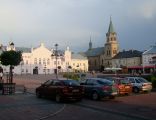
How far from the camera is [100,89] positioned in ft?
74.5

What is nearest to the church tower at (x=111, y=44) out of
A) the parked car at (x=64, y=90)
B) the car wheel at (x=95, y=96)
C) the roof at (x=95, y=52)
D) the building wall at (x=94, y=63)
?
the building wall at (x=94, y=63)

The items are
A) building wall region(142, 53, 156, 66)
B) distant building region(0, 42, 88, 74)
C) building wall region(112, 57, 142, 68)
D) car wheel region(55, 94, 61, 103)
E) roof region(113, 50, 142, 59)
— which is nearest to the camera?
car wheel region(55, 94, 61, 103)

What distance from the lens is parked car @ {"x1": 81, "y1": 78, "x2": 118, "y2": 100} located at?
2262 cm

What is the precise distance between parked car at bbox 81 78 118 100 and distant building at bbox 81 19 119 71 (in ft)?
405

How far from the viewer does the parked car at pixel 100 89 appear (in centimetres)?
2262

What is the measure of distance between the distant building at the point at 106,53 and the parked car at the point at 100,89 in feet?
405

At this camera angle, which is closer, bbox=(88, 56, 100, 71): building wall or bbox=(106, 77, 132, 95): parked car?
bbox=(106, 77, 132, 95): parked car

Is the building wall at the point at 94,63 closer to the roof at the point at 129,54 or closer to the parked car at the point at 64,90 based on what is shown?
the roof at the point at 129,54

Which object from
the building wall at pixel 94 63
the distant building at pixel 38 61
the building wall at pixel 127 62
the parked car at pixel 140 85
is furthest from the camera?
the building wall at pixel 94 63

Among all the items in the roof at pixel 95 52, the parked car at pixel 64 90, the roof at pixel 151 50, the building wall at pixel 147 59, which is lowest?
the parked car at pixel 64 90

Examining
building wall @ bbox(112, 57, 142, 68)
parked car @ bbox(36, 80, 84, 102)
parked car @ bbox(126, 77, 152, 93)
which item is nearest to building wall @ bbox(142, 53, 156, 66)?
building wall @ bbox(112, 57, 142, 68)

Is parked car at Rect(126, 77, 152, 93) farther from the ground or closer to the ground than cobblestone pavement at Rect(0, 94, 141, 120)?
farther from the ground

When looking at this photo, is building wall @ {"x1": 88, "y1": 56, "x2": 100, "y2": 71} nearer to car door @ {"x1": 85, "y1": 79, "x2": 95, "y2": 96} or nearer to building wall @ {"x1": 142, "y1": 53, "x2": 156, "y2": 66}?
building wall @ {"x1": 142, "y1": 53, "x2": 156, "y2": 66}

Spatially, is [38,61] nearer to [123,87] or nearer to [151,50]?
[151,50]
